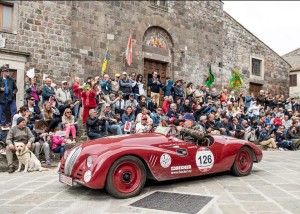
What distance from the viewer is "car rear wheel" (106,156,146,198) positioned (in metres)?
4.96

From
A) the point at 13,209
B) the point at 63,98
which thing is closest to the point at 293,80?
the point at 63,98

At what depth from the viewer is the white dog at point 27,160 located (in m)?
7.36

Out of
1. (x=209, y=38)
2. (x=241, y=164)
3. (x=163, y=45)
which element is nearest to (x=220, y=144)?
(x=241, y=164)

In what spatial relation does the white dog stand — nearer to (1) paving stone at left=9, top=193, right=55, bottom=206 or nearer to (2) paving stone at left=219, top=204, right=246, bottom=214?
(1) paving stone at left=9, top=193, right=55, bottom=206

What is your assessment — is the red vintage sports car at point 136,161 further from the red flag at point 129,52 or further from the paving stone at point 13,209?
the red flag at point 129,52

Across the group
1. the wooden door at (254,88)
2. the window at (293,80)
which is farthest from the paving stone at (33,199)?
the window at (293,80)

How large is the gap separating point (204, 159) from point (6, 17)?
10.2 meters

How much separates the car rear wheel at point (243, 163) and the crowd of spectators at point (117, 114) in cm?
181

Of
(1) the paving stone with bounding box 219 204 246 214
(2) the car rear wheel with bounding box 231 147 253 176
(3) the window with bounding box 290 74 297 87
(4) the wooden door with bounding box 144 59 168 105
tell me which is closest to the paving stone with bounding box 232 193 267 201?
(1) the paving stone with bounding box 219 204 246 214

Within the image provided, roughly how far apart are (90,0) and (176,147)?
11.0m

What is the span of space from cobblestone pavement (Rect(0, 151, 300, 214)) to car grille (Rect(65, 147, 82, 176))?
0.39 meters

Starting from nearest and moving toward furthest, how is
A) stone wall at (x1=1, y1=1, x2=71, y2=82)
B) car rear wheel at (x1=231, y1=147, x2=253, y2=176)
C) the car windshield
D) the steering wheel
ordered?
the car windshield < the steering wheel < car rear wheel at (x1=231, y1=147, x2=253, y2=176) < stone wall at (x1=1, y1=1, x2=71, y2=82)

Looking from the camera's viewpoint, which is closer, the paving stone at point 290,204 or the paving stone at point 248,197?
the paving stone at point 290,204

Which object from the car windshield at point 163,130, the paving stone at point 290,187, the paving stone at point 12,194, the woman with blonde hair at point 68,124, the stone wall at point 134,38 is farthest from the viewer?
the stone wall at point 134,38
